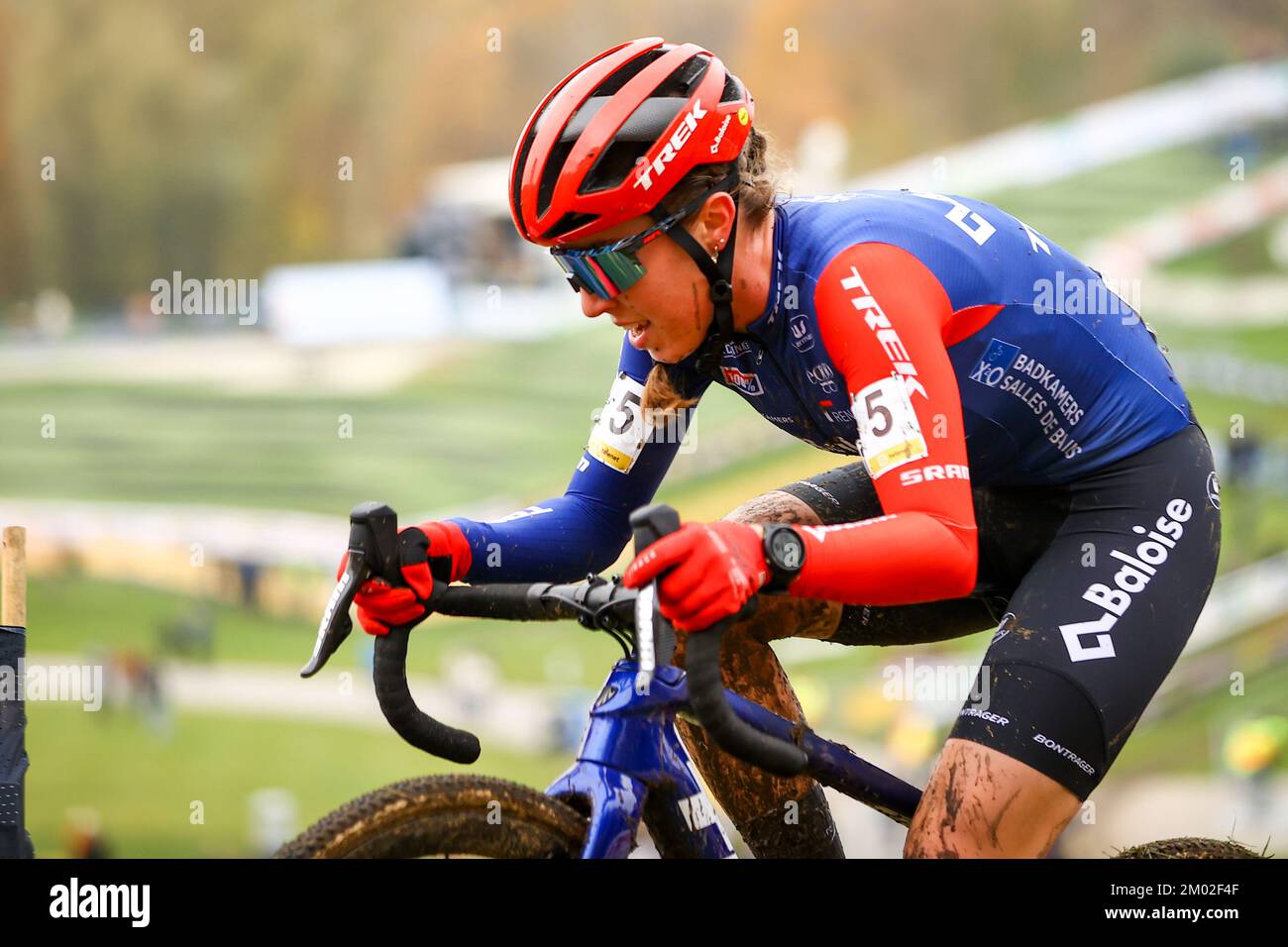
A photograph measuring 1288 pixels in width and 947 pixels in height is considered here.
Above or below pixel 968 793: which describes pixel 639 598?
above

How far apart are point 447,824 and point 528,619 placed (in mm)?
432

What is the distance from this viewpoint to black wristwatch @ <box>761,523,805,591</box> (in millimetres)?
2545

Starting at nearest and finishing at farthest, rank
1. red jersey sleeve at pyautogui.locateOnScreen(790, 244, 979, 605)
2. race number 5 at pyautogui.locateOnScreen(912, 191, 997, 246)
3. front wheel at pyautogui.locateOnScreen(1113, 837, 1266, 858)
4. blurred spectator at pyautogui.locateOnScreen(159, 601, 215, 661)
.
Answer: red jersey sleeve at pyautogui.locateOnScreen(790, 244, 979, 605) < race number 5 at pyautogui.locateOnScreen(912, 191, 997, 246) < front wheel at pyautogui.locateOnScreen(1113, 837, 1266, 858) < blurred spectator at pyautogui.locateOnScreen(159, 601, 215, 661)

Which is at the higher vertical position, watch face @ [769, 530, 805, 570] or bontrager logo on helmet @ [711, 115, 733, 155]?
bontrager logo on helmet @ [711, 115, 733, 155]

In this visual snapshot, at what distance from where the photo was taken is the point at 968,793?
2850mm

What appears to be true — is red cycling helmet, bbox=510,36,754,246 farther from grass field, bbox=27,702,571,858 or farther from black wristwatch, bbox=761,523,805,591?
grass field, bbox=27,702,571,858

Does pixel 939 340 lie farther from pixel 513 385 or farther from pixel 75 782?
pixel 75 782

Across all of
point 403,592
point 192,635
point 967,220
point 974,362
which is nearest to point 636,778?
point 403,592

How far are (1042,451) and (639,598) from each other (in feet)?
3.70

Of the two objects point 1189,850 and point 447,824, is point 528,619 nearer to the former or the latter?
point 447,824

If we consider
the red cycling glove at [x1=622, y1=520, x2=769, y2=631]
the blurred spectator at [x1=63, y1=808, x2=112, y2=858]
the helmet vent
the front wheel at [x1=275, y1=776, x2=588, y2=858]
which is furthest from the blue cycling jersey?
the blurred spectator at [x1=63, y1=808, x2=112, y2=858]

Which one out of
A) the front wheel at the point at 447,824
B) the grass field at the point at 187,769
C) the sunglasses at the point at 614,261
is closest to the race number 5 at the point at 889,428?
the sunglasses at the point at 614,261

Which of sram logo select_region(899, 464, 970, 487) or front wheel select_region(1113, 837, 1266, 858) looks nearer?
sram logo select_region(899, 464, 970, 487)

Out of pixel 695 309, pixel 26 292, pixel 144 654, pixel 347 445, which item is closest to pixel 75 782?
pixel 144 654
